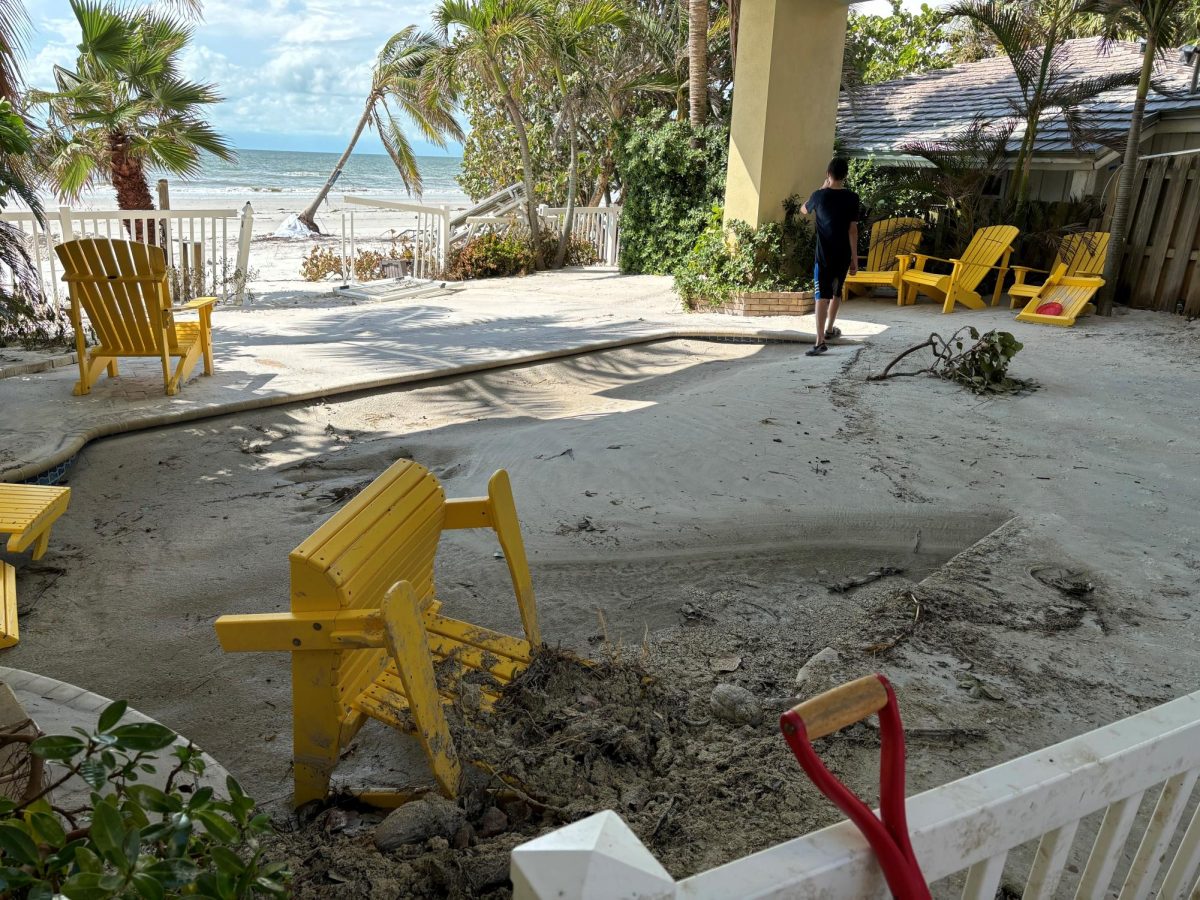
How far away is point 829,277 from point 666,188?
6.55m

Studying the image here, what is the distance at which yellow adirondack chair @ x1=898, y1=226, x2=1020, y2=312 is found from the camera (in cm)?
1088

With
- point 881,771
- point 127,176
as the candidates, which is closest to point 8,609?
point 881,771

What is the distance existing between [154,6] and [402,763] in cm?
1237

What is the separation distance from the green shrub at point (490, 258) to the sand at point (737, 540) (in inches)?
326

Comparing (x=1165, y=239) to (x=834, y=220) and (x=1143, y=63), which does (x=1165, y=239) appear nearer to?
(x=1143, y=63)

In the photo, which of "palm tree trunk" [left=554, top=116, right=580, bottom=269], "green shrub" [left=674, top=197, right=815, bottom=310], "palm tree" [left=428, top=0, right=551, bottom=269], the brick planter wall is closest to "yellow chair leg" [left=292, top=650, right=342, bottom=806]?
the brick planter wall

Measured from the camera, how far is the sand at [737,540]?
3.10 m

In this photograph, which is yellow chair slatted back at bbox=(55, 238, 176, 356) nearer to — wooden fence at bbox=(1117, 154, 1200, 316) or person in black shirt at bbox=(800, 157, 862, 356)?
person in black shirt at bbox=(800, 157, 862, 356)

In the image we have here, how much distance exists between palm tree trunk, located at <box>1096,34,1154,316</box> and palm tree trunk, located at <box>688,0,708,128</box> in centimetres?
604

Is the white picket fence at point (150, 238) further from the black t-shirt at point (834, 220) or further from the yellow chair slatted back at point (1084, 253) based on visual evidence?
the yellow chair slatted back at point (1084, 253)

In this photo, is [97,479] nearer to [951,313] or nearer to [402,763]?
[402,763]

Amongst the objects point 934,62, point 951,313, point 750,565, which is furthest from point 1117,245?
point 934,62

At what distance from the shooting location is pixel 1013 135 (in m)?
12.3

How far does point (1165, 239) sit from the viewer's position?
33.2ft
